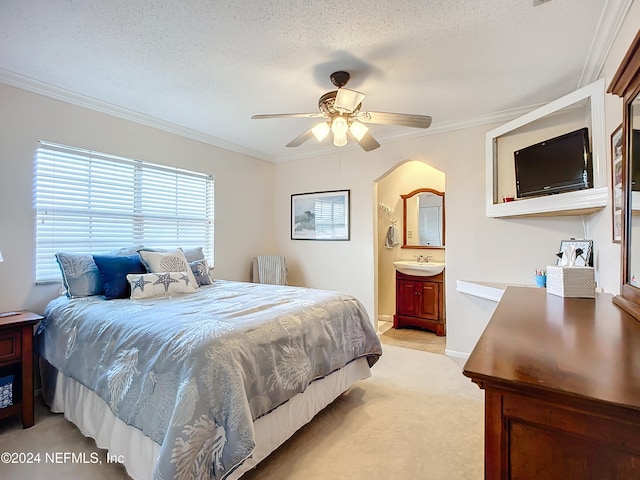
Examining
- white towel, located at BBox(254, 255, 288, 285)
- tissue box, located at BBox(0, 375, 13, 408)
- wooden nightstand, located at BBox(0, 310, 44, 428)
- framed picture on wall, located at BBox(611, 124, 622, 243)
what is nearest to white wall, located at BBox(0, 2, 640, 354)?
framed picture on wall, located at BBox(611, 124, 622, 243)

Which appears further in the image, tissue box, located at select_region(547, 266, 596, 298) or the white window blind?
the white window blind

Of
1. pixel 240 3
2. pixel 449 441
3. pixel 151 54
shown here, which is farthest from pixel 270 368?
pixel 151 54

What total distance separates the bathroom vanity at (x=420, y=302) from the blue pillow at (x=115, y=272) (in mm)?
3418

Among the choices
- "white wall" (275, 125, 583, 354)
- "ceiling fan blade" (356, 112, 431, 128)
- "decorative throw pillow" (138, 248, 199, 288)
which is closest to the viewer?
"ceiling fan blade" (356, 112, 431, 128)

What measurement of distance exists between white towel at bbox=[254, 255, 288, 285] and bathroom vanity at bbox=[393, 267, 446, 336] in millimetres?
1690

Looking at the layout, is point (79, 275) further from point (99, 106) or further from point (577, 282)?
point (577, 282)

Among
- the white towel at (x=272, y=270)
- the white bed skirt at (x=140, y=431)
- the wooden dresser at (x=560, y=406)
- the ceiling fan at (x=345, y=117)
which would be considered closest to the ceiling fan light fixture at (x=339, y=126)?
the ceiling fan at (x=345, y=117)

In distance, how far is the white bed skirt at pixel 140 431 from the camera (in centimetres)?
160

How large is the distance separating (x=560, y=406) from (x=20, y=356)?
298 cm

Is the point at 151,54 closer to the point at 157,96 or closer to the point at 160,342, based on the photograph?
the point at 157,96

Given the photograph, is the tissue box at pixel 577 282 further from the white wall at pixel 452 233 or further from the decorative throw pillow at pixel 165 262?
the decorative throw pillow at pixel 165 262

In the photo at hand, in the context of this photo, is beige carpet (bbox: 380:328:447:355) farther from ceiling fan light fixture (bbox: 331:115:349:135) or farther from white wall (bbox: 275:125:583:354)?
ceiling fan light fixture (bbox: 331:115:349:135)

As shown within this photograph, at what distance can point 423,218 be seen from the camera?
5.00m

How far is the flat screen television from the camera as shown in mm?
2336
